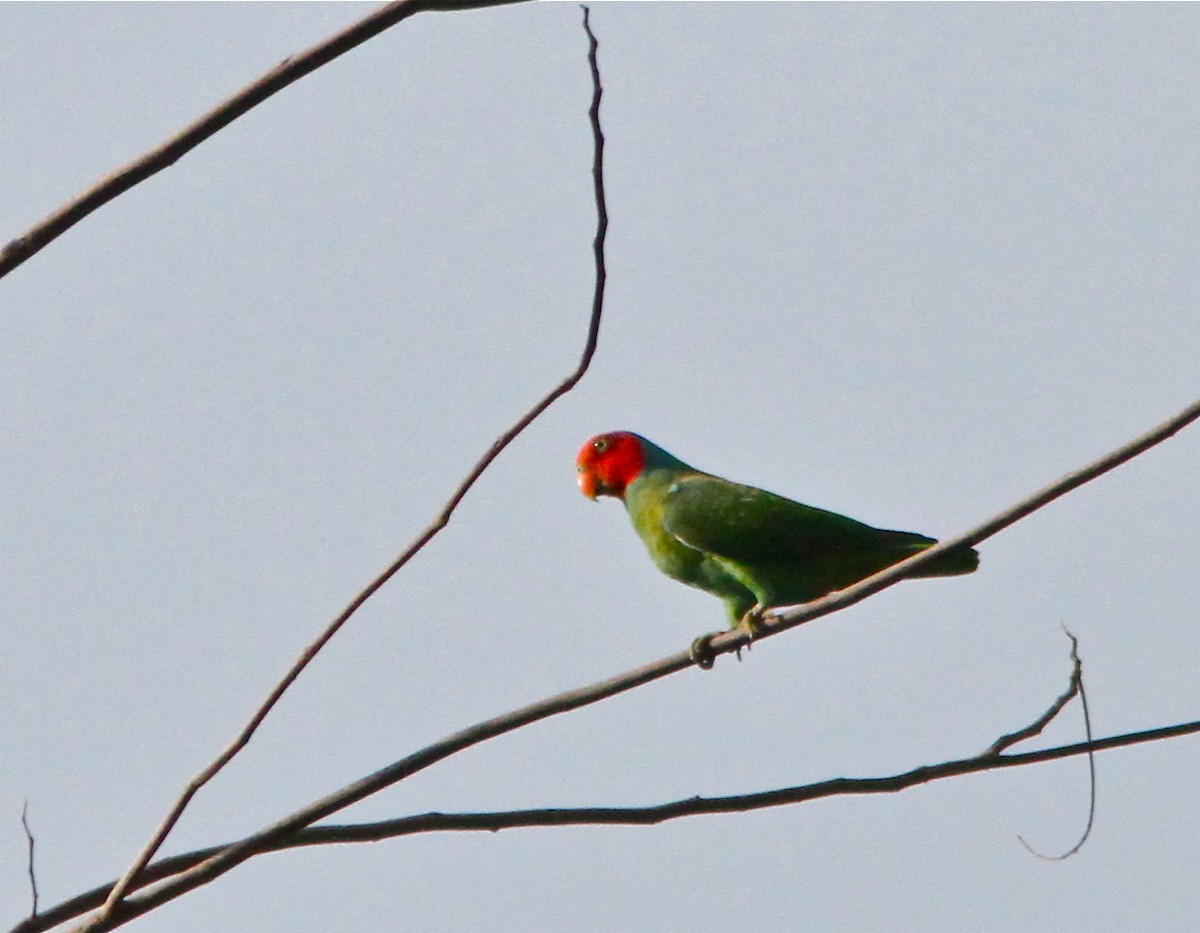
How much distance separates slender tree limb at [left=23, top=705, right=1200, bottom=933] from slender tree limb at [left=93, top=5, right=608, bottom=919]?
0.48ft

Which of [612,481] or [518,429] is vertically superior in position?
[612,481]

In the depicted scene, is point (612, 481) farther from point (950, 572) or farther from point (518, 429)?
point (518, 429)

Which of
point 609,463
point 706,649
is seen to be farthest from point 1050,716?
point 609,463

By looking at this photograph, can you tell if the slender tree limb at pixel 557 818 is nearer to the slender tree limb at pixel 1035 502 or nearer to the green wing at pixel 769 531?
the slender tree limb at pixel 1035 502

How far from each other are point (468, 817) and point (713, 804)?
55cm

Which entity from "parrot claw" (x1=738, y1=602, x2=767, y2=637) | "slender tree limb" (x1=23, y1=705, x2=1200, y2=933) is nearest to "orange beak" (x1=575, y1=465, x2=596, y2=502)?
"parrot claw" (x1=738, y1=602, x2=767, y2=637)

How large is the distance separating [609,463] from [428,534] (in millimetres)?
4184

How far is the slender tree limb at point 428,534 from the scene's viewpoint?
3219mm

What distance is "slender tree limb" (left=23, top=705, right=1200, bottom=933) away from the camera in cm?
348

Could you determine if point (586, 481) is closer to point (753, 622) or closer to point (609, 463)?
point (609, 463)

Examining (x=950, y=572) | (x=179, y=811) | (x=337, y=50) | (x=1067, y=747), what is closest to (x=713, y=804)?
(x=1067, y=747)

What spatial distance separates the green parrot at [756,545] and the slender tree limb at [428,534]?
2624 mm

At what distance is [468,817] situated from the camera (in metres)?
3.49

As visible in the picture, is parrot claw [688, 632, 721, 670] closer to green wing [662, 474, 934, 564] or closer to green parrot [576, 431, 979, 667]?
green parrot [576, 431, 979, 667]
